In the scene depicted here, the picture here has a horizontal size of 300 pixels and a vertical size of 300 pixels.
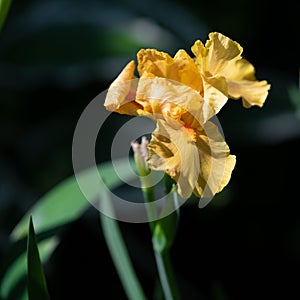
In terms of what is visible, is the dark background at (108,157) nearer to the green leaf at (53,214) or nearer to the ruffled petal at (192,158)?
the green leaf at (53,214)

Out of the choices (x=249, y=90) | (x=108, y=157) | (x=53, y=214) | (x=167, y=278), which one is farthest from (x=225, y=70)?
(x=108, y=157)

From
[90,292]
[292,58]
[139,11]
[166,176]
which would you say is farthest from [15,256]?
[292,58]

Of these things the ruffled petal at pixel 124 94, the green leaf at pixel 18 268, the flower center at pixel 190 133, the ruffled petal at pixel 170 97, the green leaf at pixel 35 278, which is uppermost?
the ruffled petal at pixel 124 94

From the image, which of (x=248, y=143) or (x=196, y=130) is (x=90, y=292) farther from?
(x=196, y=130)

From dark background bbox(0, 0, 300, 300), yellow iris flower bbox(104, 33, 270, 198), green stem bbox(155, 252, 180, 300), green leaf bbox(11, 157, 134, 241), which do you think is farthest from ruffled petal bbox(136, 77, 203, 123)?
dark background bbox(0, 0, 300, 300)

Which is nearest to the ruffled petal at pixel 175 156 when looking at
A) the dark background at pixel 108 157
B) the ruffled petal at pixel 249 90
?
the ruffled petal at pixel 249 90

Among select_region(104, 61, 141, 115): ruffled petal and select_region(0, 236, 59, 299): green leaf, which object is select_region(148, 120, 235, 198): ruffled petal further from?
select_region(0, 236, 59, 299): green leaf

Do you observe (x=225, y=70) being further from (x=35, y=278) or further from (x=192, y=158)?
(x=35, y=278)
